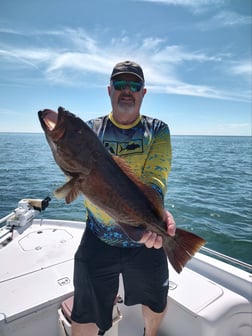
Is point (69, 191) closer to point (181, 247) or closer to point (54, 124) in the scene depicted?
point (54, 124)

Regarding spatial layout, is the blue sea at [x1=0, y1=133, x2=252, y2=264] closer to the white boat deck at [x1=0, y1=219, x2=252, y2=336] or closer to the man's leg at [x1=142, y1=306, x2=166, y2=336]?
the white boat deck at [x1=0, y1=219, x2=252, y2=336]

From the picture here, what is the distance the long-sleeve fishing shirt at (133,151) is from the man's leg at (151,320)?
0.91 m

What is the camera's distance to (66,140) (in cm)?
224

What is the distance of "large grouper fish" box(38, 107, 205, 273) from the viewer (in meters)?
2.24

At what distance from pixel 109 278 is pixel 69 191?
1.27 meters

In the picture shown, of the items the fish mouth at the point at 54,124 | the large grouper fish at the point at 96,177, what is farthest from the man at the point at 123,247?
the fish mouth at the point at 54,124

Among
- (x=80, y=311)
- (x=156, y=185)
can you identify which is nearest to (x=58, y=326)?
(x=80, y=311)

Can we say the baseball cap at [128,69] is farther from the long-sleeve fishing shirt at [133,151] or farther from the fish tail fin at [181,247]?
the fish tail fin at [181,247]

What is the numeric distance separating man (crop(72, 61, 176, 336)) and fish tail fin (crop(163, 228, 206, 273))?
1.95 feet


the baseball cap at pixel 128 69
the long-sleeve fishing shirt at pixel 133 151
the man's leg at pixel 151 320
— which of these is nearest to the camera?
the long-sleeve fishing shirt at pixel 133 151

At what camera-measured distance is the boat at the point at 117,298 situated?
3.25 meters

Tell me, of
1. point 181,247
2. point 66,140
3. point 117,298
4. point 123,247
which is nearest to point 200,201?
point 117,298

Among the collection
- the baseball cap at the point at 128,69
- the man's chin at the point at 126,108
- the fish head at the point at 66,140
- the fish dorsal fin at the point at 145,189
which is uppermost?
the baseball cap at the point at 128,69

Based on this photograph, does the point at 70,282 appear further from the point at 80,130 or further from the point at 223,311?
the point at 80,130
